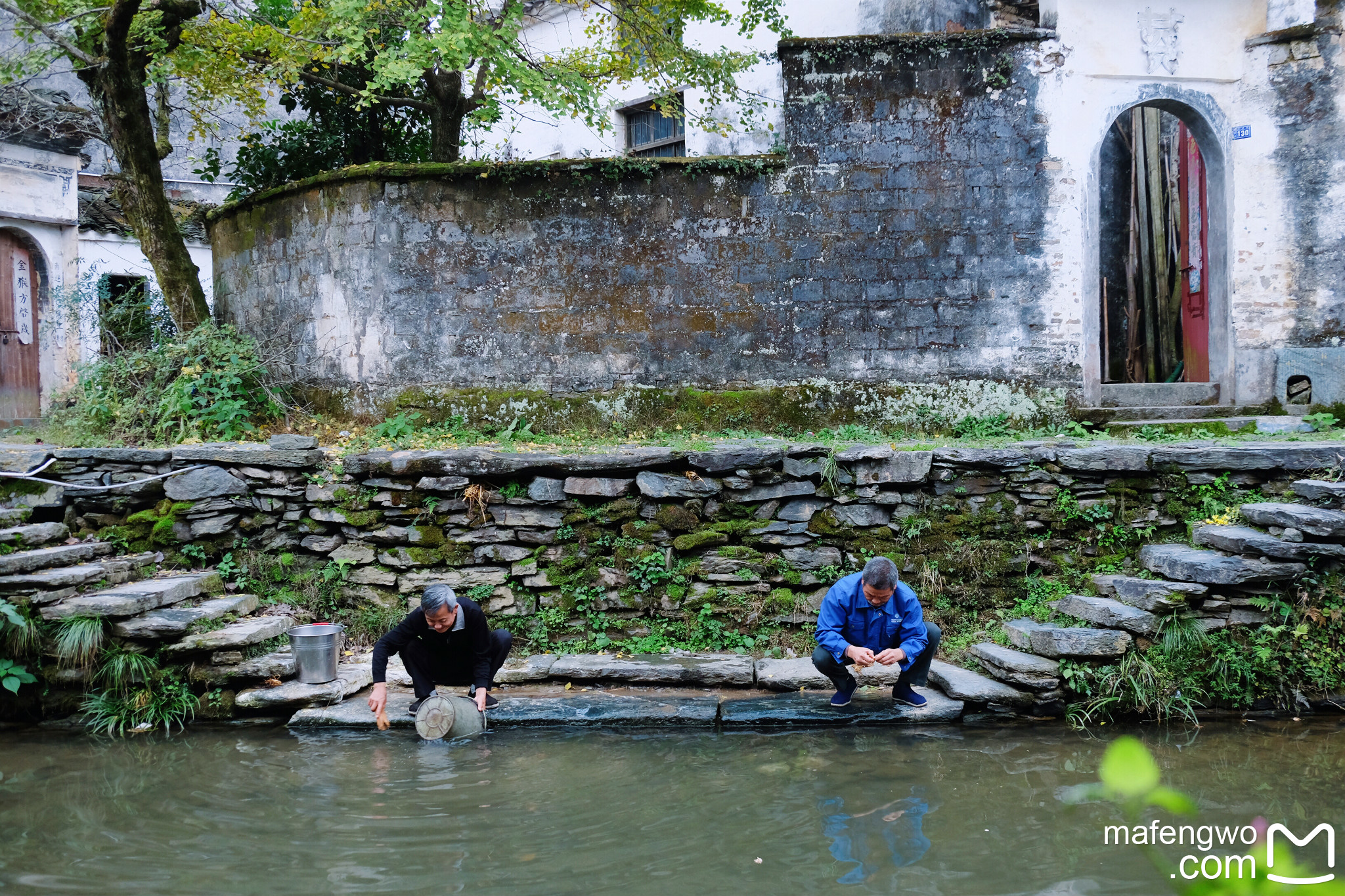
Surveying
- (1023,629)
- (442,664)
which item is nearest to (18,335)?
(442,664)

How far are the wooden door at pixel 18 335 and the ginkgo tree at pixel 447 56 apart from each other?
5201 mm

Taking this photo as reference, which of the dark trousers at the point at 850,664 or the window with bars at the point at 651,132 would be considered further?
the window with bars at the point at 651,132

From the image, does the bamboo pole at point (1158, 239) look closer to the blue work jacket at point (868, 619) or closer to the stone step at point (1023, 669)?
the stone step at point (1023, 669)

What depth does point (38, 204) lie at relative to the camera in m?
12.7

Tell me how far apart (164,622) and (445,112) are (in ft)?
20.3

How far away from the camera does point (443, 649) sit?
5.65 m

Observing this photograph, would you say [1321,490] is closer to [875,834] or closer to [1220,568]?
[1220,568]

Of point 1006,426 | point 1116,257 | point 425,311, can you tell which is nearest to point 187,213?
point 425,311

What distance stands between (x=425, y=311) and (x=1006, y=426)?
5.37 metres

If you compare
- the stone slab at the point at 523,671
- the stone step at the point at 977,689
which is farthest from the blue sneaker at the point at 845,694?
the stone slab at the point at 523,671

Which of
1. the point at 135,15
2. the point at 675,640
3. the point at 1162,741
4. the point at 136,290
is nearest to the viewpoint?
the point at 1162,741

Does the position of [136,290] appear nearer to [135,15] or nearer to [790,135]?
[135,15]

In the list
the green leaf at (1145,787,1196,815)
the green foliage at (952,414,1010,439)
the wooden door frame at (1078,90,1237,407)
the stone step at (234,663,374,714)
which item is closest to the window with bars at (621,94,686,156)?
the wooden door frame at (1078,90,1237,407)

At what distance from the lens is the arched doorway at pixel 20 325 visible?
12.6 m
